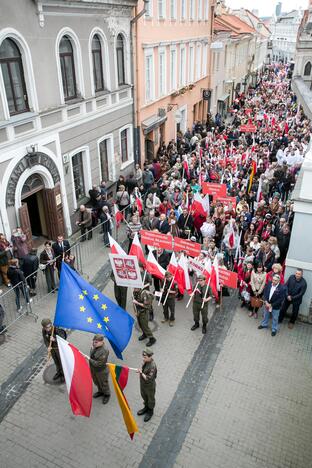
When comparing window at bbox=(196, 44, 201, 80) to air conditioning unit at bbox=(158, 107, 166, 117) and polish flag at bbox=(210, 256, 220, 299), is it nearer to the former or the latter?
air conditioning unit at bbox=(158, 107, 166, 117)

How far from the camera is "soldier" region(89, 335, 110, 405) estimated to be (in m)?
7.18

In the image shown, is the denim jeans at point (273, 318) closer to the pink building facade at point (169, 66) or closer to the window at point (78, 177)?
the window at point (78, 177)

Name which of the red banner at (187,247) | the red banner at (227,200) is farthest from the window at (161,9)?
the red banner at (187,247)

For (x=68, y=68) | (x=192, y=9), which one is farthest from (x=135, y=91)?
(x=192, y=9)

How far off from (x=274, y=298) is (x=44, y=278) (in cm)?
664

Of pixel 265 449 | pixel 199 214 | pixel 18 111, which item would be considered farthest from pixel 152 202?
pixel 265 449

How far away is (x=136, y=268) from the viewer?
8992 mm

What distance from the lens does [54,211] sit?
1324cm

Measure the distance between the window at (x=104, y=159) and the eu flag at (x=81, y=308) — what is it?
930cm

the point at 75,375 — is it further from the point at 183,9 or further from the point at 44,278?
the point at 183,9

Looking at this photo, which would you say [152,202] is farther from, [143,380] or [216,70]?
[216,70]

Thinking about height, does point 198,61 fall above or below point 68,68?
below

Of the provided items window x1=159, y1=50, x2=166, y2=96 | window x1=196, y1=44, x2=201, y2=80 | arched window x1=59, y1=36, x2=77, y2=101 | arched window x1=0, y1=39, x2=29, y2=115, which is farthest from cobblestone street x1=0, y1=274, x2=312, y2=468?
window x1=196, y1=44, x2=201, y2=80

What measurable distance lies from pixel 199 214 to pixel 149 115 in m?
8.71
